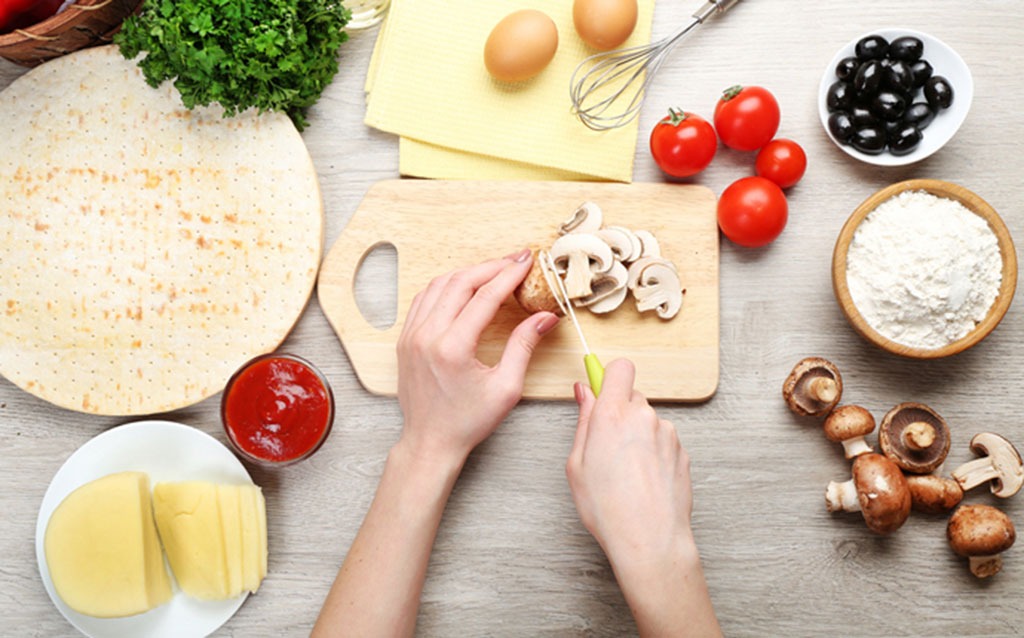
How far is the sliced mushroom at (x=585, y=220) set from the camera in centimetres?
152

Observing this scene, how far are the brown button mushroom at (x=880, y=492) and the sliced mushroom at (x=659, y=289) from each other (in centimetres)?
47

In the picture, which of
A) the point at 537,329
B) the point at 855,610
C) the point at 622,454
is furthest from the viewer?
the point at 855,610

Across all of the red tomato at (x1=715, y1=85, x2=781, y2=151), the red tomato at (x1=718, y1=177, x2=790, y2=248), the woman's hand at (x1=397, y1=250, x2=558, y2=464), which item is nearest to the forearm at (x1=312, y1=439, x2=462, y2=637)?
the woman's hand at (x1=397, y1=250, x2=558, y2=464)

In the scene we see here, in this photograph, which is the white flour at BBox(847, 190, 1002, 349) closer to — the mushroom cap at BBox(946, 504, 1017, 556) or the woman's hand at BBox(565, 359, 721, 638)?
the mushroom cap at BBox(946, 504, 1017, 556)

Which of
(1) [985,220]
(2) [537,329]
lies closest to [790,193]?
(1) [985,220]

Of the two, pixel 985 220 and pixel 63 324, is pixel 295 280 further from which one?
pixel 985 220

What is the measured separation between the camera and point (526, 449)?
159cm

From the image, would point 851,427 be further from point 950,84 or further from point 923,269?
point 950,84

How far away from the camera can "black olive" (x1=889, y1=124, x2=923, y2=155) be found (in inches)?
59.3

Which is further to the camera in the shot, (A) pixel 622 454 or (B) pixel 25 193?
(B) pixel 25 193

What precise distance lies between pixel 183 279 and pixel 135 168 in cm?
26

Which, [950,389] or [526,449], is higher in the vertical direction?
[950,389]

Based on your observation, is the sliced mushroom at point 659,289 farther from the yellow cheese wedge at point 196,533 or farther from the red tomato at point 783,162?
the yellow cheese wedge at point 196,533

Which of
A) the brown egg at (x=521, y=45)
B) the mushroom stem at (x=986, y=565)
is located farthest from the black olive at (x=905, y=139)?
the mushroom stem at (x=986, y=565)
